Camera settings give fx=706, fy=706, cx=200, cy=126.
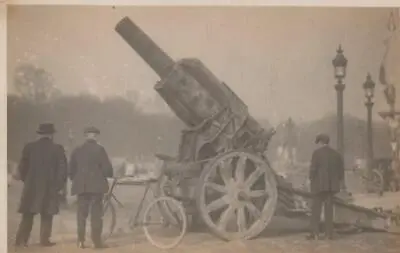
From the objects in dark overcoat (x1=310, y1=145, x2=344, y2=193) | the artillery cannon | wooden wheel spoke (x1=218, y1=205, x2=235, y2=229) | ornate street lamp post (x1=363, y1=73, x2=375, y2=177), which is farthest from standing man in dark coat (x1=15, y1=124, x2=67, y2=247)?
ornate street lamp post (x1=363, y1=73, x2=375, y2=177)

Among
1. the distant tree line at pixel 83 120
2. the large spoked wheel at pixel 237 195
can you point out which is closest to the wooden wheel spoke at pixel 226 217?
the large spoked wheel at pixel 237 195

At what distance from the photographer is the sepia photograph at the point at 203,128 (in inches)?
→ 59.5

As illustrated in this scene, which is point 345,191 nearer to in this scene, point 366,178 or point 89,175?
point 366,178

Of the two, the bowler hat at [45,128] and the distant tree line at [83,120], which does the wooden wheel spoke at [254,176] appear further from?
the bowler hat at [45,128]

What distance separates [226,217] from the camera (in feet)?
5.08

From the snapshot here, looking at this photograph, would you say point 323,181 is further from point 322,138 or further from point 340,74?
point 340,74

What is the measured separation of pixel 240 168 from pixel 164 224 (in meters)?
0.21

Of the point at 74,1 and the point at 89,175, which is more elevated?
the point at 74,1

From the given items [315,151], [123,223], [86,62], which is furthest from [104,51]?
[315,151]

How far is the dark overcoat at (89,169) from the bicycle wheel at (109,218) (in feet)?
0.11

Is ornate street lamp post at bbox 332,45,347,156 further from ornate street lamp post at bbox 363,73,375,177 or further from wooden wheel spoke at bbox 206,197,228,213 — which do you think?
wooden wheel spoke at bbox 206,197,228,213

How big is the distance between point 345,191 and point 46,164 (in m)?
0.66

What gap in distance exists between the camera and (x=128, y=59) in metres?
1.54

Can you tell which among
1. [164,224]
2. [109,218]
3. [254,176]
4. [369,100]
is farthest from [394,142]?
[109,218]
